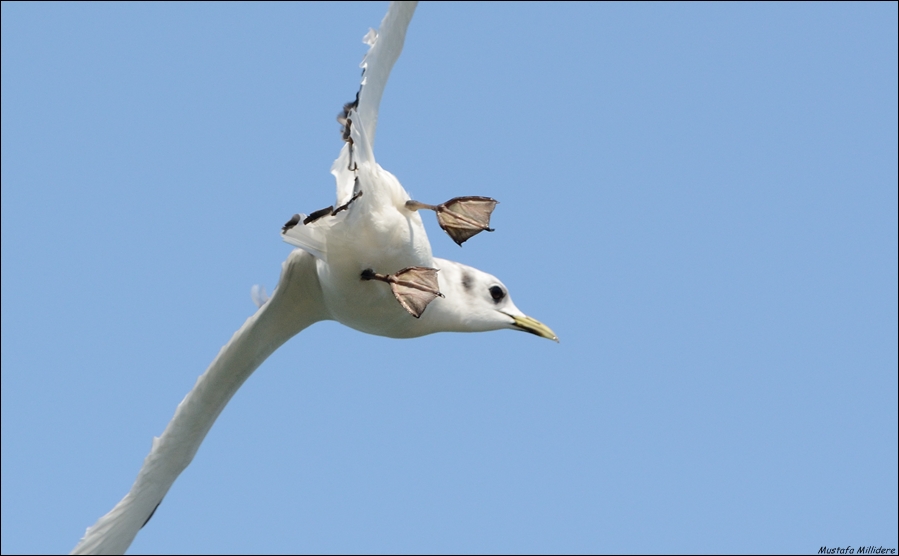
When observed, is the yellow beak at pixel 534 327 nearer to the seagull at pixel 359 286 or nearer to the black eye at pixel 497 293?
the seagull at pixel 359 286

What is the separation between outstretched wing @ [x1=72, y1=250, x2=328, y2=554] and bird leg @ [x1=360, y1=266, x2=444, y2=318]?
2.70 ft

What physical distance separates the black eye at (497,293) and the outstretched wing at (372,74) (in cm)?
184

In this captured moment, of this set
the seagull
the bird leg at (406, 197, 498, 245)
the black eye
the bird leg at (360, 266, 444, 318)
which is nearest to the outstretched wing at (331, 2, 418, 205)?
the seagull

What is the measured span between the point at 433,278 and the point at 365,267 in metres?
0.50

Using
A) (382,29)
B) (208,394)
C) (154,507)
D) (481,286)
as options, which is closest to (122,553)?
(154,507)

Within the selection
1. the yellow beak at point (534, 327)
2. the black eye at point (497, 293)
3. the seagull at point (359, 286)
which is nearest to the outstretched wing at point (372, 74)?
the seagull at point (359, 286)

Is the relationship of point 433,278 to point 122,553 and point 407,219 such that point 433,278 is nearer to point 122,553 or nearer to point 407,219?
point 407,219

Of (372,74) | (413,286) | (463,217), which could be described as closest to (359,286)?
(413,286)

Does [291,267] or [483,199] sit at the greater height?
[483,199]

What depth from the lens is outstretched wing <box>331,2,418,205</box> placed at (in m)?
8.83

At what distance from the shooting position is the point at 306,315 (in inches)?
398

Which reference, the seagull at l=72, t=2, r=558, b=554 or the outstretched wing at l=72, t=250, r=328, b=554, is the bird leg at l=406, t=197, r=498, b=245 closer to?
the seagull at l=72, t=2, r=558, b=554

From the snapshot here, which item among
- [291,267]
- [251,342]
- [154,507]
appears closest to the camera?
[291,267]

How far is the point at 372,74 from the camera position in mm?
9070
